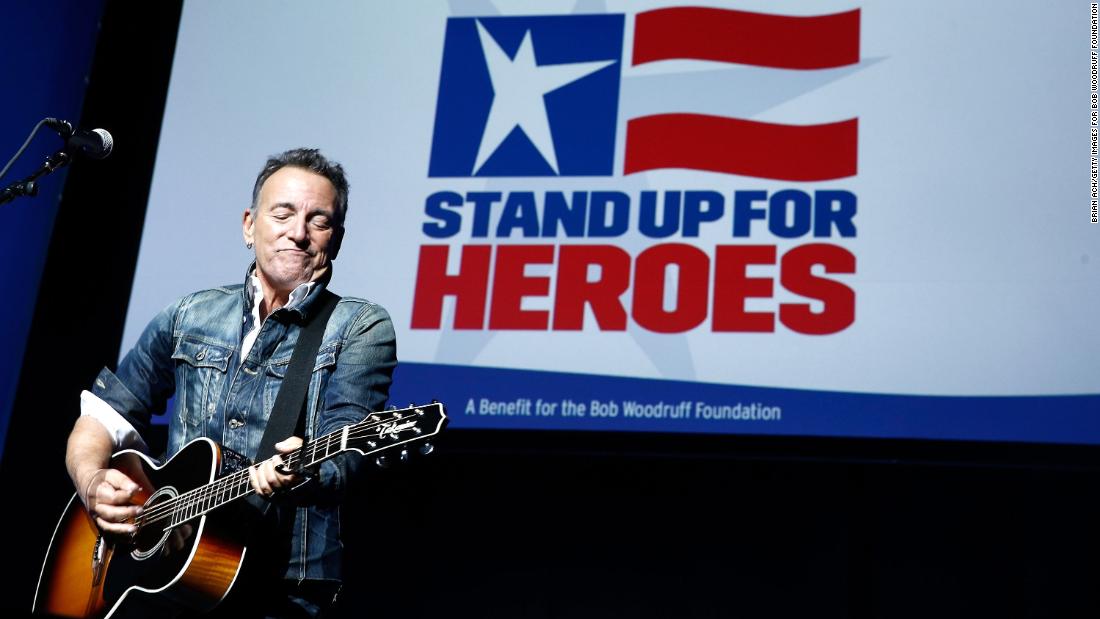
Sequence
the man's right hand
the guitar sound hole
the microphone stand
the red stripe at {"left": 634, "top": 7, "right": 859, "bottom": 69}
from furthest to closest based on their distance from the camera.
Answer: the red stripe at {"left": 634, "top": 7, "right": 859, "bottom": 69} < the microphone stand < the man's right hand < the guitar sound hole

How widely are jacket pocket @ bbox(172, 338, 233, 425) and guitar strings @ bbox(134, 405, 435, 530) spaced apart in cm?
20

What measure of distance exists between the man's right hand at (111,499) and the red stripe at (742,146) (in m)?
2.12

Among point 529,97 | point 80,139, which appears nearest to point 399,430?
point 80,139

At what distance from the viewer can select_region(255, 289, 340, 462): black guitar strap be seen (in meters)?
2.51

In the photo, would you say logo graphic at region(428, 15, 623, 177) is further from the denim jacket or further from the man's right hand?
the man's right hand

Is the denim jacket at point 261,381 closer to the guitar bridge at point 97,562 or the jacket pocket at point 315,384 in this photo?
the jacket pocket at point 315,384

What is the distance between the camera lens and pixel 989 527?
12.6ft

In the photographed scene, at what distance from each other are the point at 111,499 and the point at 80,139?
2.92ft

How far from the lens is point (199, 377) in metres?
2.66

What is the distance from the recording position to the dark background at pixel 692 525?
3.80 metres

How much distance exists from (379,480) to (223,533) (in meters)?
1.98
